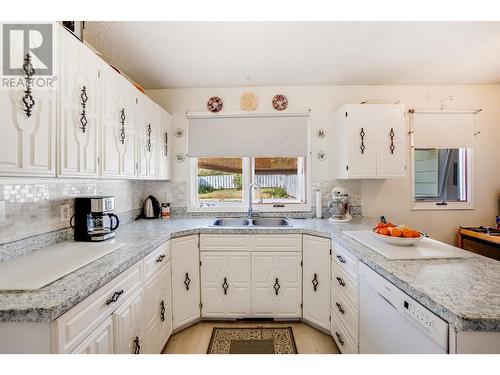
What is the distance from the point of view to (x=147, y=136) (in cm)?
221

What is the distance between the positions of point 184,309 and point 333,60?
2650 millimetres

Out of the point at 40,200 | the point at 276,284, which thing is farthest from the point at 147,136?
the point at 276,284

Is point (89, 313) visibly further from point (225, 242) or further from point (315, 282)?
point (315, 282)

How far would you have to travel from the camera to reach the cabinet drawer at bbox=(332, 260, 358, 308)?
5.04 ft

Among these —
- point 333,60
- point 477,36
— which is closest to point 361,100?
point 333,60

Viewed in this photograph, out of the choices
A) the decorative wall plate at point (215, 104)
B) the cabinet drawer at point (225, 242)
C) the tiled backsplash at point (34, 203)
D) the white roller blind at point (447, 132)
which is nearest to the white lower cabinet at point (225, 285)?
the cabinet drawer at point (225, 242)

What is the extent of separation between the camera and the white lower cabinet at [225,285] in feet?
7.03

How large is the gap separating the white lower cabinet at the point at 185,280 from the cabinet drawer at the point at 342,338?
1187mm

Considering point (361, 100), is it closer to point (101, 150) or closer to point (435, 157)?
point (435, 157)

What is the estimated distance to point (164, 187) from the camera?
9.29ft

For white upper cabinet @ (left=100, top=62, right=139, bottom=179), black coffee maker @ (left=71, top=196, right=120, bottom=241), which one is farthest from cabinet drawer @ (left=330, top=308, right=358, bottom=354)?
white upper cabinet @ (left=100, top=62, right=139, bottom=179)

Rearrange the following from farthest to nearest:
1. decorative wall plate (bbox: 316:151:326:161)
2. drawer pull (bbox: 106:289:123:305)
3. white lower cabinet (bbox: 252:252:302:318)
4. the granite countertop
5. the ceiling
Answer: decorative wall plate (bbox: 316:151:326:161) < white lower cabinet (bbox: 252:252:302:318) < the ceiling < drawer pull (bbox: 106:289:123:305) < the granite countertop

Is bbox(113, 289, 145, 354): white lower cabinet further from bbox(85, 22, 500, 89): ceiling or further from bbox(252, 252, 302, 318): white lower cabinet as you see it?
bbox(85, 22, 500, 89): ceiling

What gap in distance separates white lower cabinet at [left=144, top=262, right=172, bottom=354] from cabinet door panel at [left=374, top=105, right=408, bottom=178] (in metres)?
2.30
